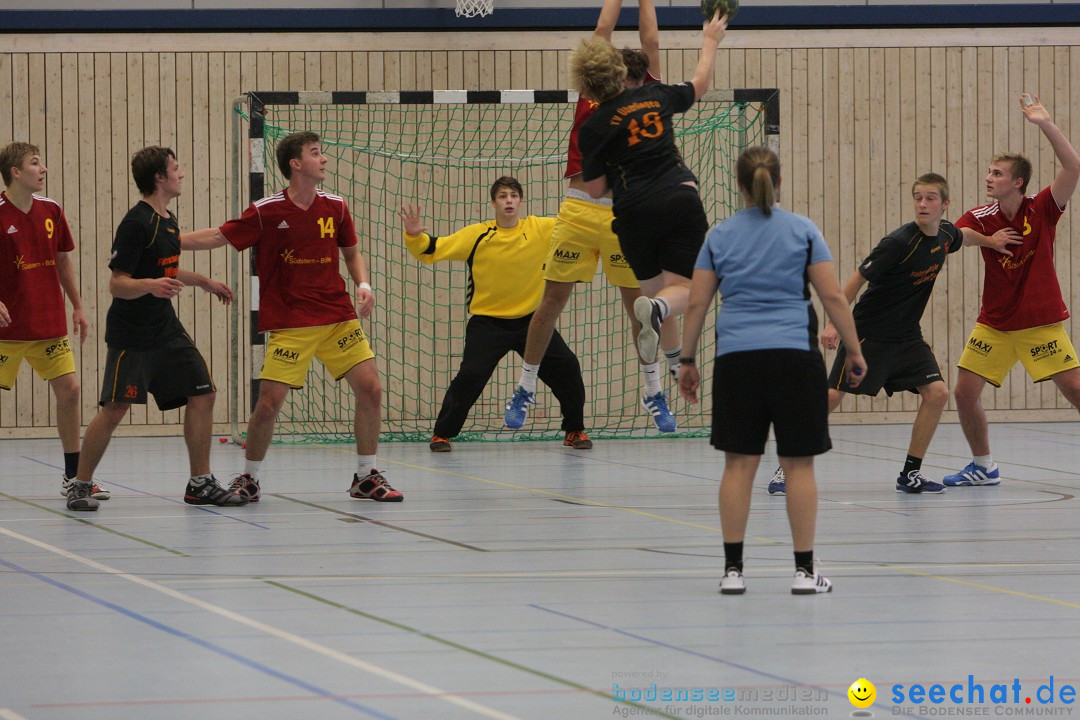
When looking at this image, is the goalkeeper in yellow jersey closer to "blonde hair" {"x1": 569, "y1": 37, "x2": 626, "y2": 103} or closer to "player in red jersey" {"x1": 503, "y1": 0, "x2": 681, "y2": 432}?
"player in red jersey" {"x1": 503, "y1": 0, "x2": 681, "y2": 432}

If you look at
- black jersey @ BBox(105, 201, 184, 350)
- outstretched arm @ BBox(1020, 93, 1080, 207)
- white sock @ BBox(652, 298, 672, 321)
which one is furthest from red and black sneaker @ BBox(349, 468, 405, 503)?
outstretched arm @ BBox(1020, 93, 1080, 207)

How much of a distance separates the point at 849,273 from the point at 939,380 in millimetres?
5851

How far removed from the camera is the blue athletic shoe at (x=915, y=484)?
9062mm

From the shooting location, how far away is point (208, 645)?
4.79 m

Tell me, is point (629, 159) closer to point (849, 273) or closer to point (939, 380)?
point (939, 380)

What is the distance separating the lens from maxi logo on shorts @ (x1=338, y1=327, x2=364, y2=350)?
854 cm

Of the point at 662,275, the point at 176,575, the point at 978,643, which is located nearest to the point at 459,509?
the point at 662,275

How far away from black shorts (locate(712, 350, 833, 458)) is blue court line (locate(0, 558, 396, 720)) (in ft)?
6.61

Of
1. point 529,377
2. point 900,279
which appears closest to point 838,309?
point 900,279

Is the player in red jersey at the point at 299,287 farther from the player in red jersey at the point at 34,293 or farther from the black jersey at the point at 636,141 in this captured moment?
the black jersey at the point at 636,141

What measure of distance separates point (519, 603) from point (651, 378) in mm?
4266

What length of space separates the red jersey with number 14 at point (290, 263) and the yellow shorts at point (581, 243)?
1.49 metres

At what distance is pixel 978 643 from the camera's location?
4.77 metres

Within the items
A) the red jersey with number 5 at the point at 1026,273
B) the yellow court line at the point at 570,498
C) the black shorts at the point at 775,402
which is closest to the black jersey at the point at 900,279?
the red jersey with number 5 at the point at 1026,273
